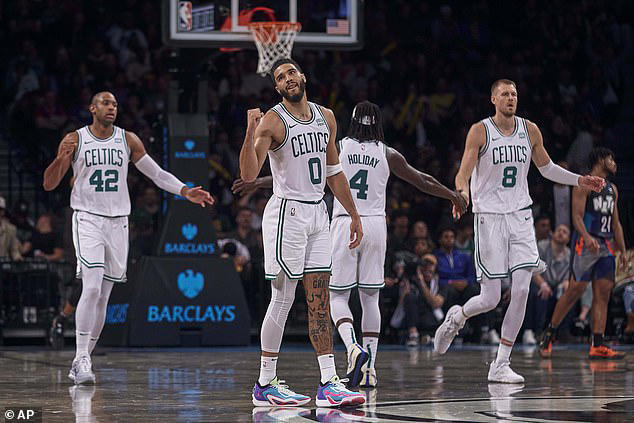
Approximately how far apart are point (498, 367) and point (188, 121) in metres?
5.93

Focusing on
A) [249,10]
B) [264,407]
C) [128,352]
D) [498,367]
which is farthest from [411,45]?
[264,407]

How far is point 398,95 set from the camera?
21.0 m

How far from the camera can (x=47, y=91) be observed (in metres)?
18.7

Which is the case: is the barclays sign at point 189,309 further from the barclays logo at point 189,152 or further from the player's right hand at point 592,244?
the player's right hand at point 592,244

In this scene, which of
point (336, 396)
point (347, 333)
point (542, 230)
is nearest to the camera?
point (336, 396)

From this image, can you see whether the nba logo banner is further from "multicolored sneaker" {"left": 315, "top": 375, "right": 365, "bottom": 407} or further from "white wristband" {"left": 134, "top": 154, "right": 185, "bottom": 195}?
"multicolored sneaker" {"left": 315, "top": 375, "right": 365, "bottom": 407}

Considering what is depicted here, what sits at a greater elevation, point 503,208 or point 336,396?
point 503,208

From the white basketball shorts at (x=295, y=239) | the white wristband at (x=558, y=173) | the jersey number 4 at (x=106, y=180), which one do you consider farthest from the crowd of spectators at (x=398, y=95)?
the white basketball shorts at (x=295, y=239)

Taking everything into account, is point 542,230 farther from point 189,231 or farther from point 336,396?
point 336,396

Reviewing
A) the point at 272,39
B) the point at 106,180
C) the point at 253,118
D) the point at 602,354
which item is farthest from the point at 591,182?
the point at 272,39

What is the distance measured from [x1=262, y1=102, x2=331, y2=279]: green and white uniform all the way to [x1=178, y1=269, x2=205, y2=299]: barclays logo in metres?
6.34

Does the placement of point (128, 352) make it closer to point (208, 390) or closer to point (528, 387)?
point (208, 390)

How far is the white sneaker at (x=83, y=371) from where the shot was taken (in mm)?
9469

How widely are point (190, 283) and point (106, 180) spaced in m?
4.36
